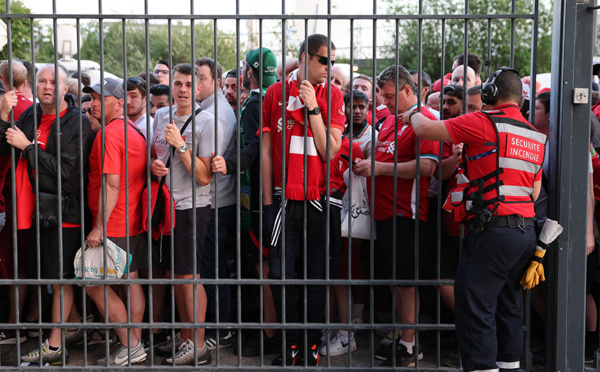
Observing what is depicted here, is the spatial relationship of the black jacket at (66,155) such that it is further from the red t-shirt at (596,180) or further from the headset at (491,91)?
the red t-shirt at (596,180)

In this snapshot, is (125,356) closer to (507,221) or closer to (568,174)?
(507,221)

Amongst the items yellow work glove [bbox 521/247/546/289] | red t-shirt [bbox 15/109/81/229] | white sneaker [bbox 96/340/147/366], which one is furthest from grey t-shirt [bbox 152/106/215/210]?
yellow work glove [bbox 521/247/546/289]

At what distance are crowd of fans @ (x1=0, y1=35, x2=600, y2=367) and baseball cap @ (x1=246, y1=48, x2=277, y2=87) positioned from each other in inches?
0.7

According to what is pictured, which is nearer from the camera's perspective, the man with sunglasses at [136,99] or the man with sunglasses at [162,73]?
the man with sunglasses at [136,99]

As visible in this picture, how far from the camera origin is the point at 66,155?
475 cm

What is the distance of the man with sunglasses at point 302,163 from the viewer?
15.2 feet

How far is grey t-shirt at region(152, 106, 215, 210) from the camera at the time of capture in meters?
4.82

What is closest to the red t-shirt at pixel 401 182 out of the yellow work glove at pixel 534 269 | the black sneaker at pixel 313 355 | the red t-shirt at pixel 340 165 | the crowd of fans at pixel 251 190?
the crowd of fans at pixel 251 190

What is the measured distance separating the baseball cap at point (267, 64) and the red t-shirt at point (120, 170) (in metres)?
1.06

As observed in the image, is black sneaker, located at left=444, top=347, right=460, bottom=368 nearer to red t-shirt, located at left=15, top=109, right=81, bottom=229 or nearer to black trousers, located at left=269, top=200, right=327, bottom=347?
black trousers, located at left=269, top=200, right=327, bottom=347

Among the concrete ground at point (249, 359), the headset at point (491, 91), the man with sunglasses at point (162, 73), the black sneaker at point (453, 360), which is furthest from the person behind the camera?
the man with sunglasses at point (162, 73)

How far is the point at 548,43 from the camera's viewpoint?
3008cm

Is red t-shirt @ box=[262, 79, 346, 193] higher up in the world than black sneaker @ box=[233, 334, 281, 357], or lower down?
higher up

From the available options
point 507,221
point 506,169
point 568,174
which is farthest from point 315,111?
point 568,174
